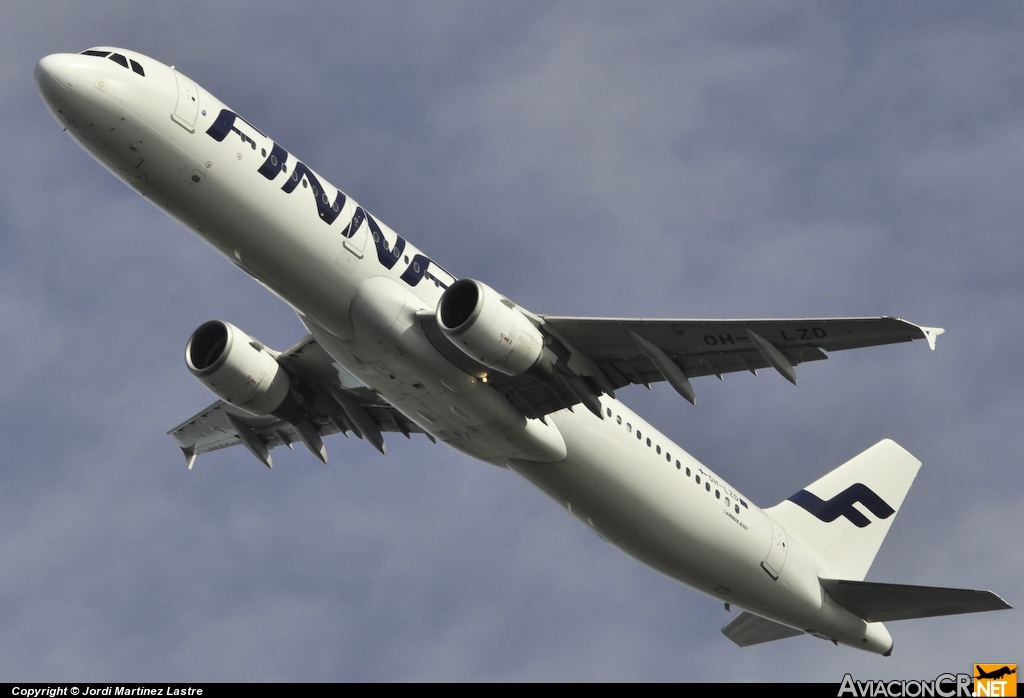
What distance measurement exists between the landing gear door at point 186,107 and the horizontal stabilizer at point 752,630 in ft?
72.9

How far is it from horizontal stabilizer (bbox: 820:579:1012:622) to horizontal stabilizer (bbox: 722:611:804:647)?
2.80 meters

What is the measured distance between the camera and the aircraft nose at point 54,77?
23.3 m

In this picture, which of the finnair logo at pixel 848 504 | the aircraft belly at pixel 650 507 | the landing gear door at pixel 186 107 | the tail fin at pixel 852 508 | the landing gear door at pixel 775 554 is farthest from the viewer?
the finnair logo at pixel 848 504

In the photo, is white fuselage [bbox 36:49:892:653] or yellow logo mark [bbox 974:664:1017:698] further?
yellow logo mark [bbox 974:664:1017:698]

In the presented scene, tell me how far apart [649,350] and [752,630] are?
42.8 ft

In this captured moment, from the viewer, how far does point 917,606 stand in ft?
106

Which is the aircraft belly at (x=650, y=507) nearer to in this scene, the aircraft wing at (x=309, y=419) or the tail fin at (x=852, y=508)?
A: the tail fin at (x=852, y=508)

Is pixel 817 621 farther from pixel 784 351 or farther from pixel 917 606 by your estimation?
pixel 784 351

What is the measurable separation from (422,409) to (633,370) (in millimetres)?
5303

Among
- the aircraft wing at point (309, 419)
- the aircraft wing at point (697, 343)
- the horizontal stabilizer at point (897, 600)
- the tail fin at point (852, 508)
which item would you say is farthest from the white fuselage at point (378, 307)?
the aircraft wing at point (309, 419)

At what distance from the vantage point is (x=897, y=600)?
107ft

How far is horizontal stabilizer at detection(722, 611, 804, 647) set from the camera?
35.6 meters

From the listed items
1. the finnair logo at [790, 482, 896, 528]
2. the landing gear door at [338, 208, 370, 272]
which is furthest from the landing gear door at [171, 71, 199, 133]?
the finnair logo at [790, 482, 896, 528]

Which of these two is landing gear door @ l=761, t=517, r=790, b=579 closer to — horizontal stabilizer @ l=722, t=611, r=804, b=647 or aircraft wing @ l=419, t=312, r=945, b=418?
horizontal stabilizer @ l=722, t=611, r=804, b=647
